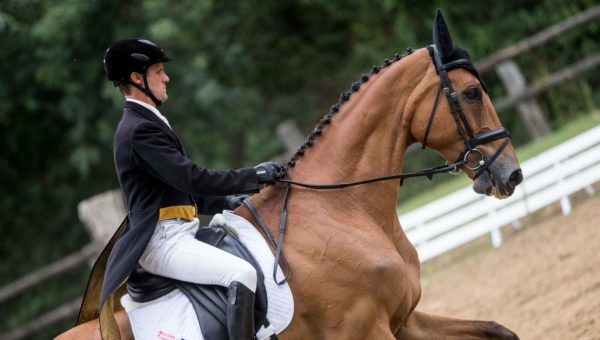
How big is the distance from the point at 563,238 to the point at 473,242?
6.42 ft

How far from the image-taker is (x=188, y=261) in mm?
4527

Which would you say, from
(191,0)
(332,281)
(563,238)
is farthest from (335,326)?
(191,0)

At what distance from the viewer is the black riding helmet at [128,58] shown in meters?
4.59

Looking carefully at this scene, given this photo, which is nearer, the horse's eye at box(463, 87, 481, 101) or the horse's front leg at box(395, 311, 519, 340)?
the horse's eye at box(463, 87, 481, 101)

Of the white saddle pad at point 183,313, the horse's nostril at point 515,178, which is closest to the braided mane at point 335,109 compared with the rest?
the white saddle pad at point 183,313

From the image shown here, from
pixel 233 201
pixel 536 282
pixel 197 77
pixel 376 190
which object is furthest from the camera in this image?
pixel 197 77

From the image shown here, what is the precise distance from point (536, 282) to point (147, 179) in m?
4.80

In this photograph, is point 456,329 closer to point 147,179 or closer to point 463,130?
point 463,130

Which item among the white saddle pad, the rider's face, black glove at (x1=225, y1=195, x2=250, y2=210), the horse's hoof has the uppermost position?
the rider's face

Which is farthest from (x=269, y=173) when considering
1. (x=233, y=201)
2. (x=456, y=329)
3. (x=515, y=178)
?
(x=456, y=329)

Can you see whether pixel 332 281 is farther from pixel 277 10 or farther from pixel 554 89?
pixel 277 10

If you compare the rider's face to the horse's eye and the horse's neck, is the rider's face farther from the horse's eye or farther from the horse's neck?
the horse's eye

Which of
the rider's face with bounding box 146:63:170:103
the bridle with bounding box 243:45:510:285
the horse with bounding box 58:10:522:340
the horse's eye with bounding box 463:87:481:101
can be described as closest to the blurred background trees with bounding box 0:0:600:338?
the rider's face with bounding box 146:63:170:103

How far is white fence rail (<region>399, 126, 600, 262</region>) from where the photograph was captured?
10297 mm
